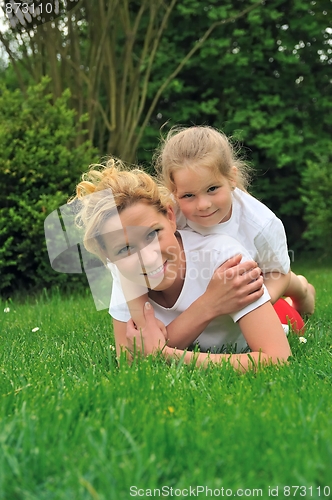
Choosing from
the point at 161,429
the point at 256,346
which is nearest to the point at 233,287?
the point at 256,346

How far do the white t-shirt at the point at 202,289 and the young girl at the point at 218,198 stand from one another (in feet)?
0.51

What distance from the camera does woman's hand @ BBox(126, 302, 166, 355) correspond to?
2.52 m

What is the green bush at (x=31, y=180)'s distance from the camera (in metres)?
5.75

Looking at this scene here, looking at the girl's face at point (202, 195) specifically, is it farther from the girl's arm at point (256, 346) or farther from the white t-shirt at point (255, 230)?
the girl's arm at point (256, 346)

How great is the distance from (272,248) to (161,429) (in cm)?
177

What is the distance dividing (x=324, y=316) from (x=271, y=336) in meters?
1.55

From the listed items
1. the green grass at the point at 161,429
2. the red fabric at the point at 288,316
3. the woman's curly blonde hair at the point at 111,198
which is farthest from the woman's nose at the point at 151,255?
the red fabric at the point at 288,316

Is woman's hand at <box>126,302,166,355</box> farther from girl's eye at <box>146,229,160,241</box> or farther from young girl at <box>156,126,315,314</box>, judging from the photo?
young girl at <box>156,126,315,314</box>

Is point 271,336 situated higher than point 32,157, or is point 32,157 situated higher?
point 32,157

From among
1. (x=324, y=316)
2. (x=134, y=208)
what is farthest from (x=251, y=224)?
(x=324, y=316)

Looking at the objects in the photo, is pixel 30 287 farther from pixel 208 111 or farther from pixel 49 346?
pixel 208 111

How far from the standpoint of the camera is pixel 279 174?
41.4 ft

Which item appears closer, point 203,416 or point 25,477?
point 25,477

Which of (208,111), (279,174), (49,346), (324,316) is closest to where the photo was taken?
(49,346)
